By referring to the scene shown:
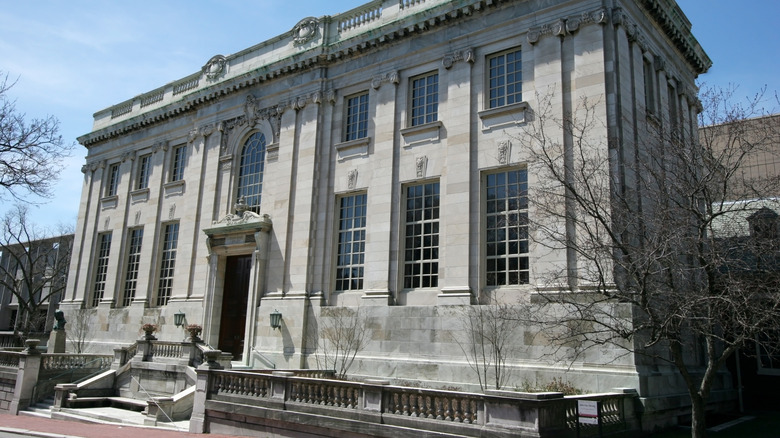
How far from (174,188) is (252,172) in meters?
5.73

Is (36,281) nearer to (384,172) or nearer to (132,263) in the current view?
(132,263)

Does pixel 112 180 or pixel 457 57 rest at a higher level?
pixel 457 57

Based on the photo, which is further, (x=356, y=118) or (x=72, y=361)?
(x=72, y=361)

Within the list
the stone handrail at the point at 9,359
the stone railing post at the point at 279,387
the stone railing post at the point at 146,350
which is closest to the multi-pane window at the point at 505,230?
the stone railing post at the point at 279,387

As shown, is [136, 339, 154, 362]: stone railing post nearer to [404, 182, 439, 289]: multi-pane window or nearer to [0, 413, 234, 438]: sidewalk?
[0, 413, 234, 438]: sidewalk

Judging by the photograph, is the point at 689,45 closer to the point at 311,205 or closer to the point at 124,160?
the point at 311,205

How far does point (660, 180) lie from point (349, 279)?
1243 cm

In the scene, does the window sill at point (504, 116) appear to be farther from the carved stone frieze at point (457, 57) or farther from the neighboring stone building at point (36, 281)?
the neighboring stone building at point (36, 281)

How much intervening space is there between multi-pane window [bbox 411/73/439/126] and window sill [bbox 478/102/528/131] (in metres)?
2.31

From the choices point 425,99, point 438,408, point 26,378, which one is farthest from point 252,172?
point 438,408

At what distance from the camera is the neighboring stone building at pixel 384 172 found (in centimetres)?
1895

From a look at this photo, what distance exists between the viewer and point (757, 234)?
12977 millimetres

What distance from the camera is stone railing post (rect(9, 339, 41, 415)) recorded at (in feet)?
79.8

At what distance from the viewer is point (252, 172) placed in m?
27.9
